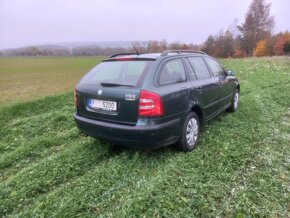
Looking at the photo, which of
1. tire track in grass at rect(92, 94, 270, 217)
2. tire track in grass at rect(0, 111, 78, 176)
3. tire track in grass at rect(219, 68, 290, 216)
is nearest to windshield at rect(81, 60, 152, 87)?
tire track in grass at rect(92, 94, 270, 217)

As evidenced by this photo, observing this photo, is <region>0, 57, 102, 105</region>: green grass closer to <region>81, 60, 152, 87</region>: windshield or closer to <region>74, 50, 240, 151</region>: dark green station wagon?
<region>81, 60, 152, 87</region>: windshield

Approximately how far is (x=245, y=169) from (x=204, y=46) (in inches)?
1864

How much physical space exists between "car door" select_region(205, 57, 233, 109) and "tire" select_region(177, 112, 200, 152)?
48.0 inches

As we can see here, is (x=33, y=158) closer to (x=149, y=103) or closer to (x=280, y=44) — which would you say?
(x=149, y=103)

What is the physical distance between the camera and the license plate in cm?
348

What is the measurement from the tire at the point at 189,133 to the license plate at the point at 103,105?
1132mm

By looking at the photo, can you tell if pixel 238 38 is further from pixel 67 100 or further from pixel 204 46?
pixel 67 100

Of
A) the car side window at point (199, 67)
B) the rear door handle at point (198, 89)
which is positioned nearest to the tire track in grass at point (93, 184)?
the rear door handle at point (198, 89)

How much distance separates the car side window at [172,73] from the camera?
360 centimetres

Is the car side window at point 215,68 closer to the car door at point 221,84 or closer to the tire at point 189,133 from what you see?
the car door at point 221,84

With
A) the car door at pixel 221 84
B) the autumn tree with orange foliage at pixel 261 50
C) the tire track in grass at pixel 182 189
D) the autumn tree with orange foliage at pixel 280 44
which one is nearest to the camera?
the tire track in grass at pixel 182 189

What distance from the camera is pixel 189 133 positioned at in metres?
4.05

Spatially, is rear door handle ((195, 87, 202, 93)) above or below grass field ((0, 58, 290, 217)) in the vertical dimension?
above

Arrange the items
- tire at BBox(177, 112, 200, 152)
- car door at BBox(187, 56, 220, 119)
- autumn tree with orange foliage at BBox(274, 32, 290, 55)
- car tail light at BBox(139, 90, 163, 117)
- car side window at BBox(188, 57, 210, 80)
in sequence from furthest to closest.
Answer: autumn tree with orange foliage at BBox(274, 32, 290, 55) < car side window at BBox(188, 57, 210, 80) < car door at BBox(187, 56, 220, 119) < tire at BBox(177, 112, 200, 152) < car tail light at BBox(139, 90, 163, 117)
